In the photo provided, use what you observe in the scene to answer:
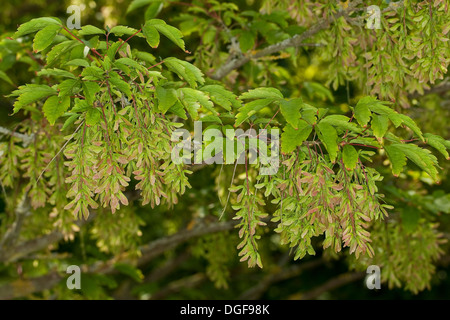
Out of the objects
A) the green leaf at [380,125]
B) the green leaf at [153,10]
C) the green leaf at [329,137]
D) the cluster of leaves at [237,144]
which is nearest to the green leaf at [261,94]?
the cluster of leaves at [237,144]

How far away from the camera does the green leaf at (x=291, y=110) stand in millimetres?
1457

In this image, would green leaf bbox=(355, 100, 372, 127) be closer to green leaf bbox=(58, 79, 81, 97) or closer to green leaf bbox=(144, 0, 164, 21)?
green leaf bbox=(58, 79, 81, 97)

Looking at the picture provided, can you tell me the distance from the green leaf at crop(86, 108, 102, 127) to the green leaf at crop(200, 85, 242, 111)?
0.36m

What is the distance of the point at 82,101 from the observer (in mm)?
1523

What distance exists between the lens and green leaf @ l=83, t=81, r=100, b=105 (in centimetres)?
147

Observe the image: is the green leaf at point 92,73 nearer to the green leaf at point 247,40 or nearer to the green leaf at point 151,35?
the green leaf at point 151,35

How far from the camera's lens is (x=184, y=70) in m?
1.61

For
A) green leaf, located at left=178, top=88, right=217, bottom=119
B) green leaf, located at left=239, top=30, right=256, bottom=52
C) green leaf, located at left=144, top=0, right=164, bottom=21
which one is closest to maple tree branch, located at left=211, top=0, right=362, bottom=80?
green leaf, located at left=239, top=30, right=256, bottom=52

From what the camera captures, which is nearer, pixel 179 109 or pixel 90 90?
pixel 90 90

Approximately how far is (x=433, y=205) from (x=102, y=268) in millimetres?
2153

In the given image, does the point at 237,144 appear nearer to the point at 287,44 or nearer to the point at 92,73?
the point at 92,73

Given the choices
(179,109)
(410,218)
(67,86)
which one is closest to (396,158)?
(179,109)

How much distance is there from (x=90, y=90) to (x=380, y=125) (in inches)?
33.5

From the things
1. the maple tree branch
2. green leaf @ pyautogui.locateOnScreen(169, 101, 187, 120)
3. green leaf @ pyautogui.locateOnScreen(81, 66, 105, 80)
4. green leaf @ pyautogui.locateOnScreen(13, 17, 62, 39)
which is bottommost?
green leaf @ pyautogui.locateOnScreen(169, 101, 187, 120)
